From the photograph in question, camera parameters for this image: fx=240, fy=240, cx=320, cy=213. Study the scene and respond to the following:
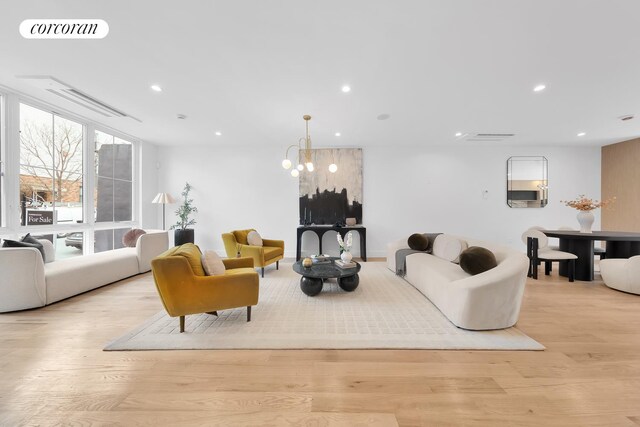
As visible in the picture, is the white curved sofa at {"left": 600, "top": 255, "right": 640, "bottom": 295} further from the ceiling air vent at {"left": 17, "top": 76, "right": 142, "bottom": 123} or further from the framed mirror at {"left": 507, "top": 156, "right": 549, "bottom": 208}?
the ceiling air vent at {"left": 17, "top": 76, "right": 142, "bottom": 123}

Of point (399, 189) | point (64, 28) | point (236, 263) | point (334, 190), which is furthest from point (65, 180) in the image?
point (399, 189)

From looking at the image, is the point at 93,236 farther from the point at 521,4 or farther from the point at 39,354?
the point at 521,4

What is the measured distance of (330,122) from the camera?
450 cm

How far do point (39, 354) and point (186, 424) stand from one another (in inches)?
66.5

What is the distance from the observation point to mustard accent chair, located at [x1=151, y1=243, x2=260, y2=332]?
7.27 ft

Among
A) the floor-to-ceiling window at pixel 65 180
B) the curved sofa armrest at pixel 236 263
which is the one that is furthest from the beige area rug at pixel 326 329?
the floor-to-ceiling window at pixel 65 180

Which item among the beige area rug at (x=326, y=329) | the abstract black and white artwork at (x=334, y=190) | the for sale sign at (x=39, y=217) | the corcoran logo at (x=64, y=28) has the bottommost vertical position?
the beige area rug at (x=326, y=329)

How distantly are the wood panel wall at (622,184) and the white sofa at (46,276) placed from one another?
10528mm

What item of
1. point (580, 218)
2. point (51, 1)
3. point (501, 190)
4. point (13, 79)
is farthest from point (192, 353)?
point (501, 190)

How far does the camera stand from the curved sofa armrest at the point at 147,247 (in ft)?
14.2

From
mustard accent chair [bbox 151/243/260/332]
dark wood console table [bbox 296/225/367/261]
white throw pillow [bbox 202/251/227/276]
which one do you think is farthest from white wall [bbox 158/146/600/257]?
mustard accent chair [bbox 151/243/260/332]

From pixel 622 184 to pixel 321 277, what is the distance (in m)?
7.74

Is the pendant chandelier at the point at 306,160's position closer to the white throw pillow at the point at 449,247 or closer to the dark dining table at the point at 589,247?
the white throw pillow at the point at 449,247

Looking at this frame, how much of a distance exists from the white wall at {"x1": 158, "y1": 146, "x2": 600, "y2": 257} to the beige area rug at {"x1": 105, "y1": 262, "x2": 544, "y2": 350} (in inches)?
127
